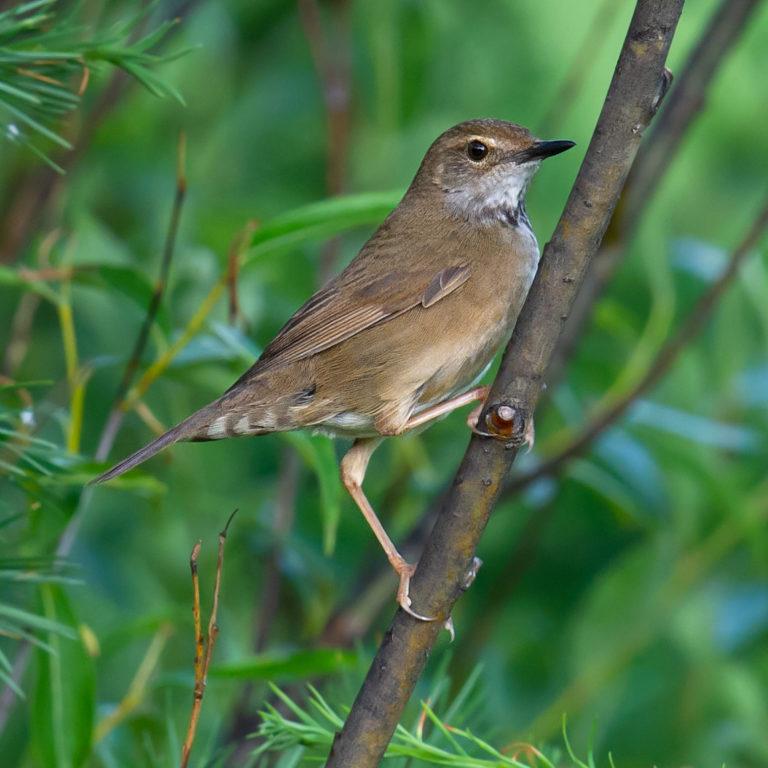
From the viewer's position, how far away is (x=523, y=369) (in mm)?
2094

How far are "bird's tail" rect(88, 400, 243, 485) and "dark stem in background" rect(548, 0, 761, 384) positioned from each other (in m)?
1.43

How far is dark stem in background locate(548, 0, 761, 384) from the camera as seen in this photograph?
4.04m

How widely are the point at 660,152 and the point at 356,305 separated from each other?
1381 mm

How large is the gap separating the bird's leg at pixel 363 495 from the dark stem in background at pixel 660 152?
0.82 m

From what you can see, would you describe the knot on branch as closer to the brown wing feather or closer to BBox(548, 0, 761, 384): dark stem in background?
the brown wing feather

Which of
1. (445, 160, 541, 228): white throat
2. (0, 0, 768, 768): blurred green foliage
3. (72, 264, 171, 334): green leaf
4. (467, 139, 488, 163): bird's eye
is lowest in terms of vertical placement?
(0, 0, 768, 768): blurred green foliage

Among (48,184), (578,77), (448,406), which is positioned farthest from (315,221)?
(578,77)

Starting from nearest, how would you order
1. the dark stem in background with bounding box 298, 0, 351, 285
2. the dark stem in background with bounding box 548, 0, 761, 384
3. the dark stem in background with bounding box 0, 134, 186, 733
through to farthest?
the dark stem in background with bounding box 0, 134, 186, 733, the dark stem in background with bounding box 548, 0, 761, 384, the dark stem in background with bounding box 298, 0, 351, 285

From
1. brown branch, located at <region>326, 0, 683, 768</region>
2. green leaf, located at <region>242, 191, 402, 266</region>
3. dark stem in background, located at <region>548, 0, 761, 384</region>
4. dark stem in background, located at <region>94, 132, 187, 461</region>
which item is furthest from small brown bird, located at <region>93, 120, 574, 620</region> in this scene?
brown branch, located at <region>326, 0, 683, 768</region>

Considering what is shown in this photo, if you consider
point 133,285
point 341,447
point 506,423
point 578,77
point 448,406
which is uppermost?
point 578,77

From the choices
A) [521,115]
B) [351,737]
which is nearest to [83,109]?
[521,115]

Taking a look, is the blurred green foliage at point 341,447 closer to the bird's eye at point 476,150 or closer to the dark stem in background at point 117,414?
the dark stem in background at point 117,414

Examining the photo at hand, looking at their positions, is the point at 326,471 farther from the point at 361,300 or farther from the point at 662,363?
the point at 662,363

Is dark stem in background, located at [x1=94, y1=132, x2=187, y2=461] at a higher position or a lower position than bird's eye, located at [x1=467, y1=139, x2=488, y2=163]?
lower
